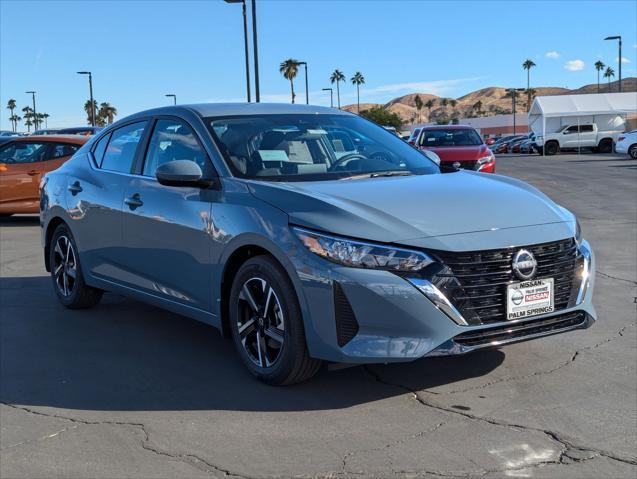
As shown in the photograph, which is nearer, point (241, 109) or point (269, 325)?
point (269, 325)

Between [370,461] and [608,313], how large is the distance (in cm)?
341

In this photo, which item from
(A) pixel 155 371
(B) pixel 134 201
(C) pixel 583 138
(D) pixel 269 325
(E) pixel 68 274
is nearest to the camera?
(D) pixel 269 325

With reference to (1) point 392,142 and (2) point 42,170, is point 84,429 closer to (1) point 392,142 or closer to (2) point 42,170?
(1) point 392,142

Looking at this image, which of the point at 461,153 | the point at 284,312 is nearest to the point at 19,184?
the point at 461,153

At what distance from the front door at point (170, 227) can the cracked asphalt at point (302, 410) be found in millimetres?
486

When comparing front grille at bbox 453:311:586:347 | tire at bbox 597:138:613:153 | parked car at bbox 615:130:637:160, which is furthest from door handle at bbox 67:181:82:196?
tire at bbox 597:138:613:153

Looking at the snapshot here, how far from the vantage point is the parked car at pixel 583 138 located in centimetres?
4362

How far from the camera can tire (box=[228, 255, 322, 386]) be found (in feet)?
13.7

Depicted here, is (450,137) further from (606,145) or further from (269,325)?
(606,145)

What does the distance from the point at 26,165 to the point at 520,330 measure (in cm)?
1146

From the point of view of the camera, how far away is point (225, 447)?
3.65m

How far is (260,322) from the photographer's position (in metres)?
4.45

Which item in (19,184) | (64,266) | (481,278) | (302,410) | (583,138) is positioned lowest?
(302,410)

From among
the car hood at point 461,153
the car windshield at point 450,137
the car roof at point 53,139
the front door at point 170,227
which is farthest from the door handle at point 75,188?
the car windshield at point 450,137
